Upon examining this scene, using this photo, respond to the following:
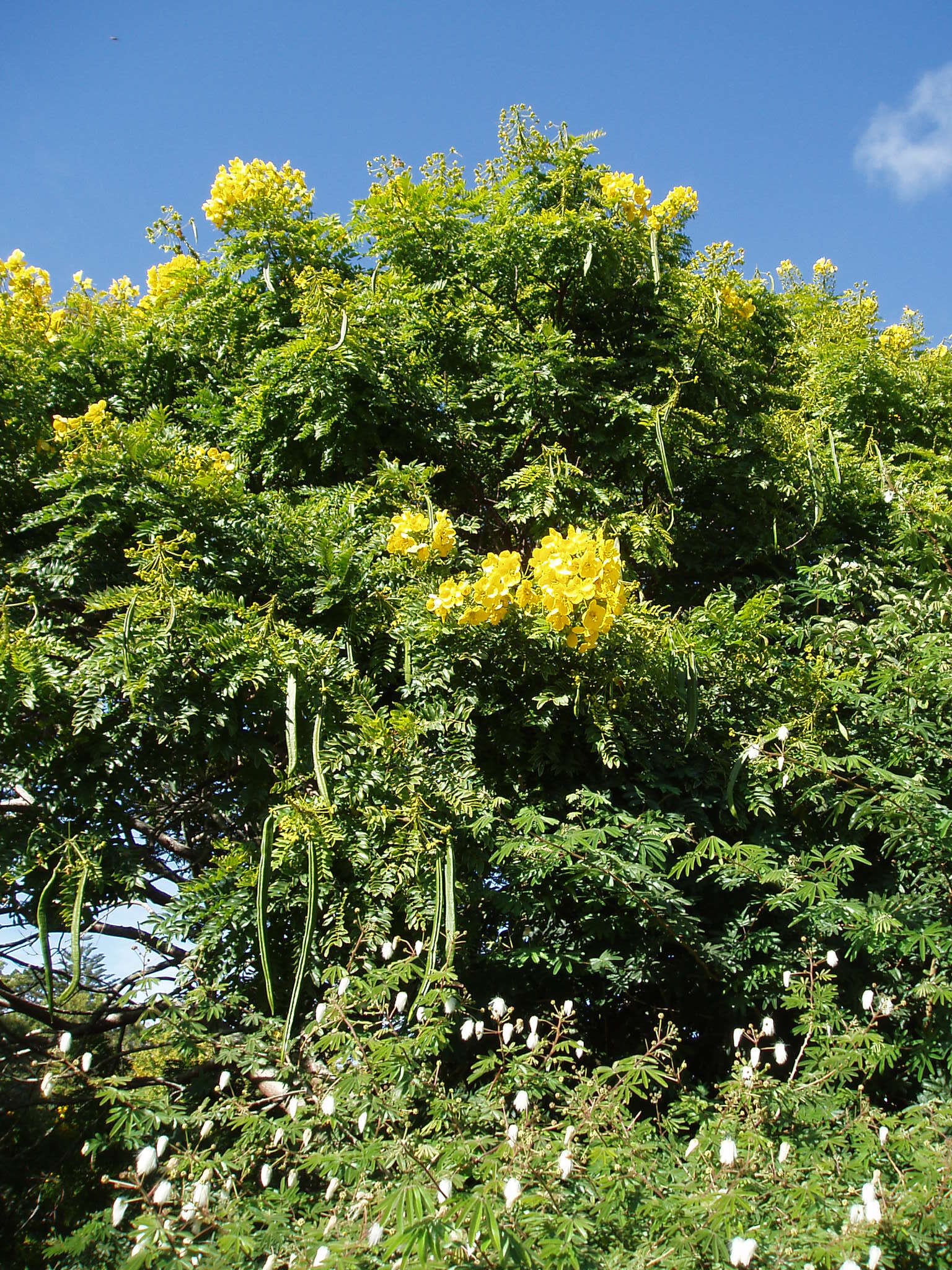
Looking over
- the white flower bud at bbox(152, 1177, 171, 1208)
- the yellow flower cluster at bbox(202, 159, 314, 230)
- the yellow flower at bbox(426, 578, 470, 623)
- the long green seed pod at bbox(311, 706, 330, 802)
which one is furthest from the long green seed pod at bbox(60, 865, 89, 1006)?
the yellow flower cluster at bbox(202, 159, 314, 230)

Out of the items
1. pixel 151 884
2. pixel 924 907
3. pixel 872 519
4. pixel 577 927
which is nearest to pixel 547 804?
A: pixel 577 927

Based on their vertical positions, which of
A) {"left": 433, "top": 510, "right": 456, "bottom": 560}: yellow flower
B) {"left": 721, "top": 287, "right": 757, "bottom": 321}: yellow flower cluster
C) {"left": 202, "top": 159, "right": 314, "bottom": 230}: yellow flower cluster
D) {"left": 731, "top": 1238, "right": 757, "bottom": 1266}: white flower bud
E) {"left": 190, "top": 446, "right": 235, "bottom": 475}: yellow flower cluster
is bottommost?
{"left": 731, "top": 1238, "right": 757, "bottom": 1266}: white flower bud

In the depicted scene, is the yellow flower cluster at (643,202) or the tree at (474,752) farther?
the yellow flower cluster at (643,202)

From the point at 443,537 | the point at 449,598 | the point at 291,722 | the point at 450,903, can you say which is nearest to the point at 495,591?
the point at 449,598

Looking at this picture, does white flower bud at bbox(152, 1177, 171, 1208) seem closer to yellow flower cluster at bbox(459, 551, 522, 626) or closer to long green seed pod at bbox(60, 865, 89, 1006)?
long green seed pod at bbox(60, 865, 89, 1006)

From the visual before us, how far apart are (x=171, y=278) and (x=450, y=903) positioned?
336 centimetres

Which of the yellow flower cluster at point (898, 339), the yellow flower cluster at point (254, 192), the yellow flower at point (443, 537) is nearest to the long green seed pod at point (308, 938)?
the yellow flower at point (443, 537)

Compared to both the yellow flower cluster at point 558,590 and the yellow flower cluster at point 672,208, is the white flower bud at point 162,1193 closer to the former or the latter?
the yellow flower cluster at point 558,590

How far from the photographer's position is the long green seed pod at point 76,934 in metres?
2.08

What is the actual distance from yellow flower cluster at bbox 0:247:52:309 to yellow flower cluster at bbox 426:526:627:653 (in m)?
2.90

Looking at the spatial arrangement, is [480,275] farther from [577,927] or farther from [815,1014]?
[815,1014]

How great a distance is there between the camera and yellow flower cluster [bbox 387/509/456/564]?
9.71ft

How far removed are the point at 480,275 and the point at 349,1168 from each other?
3336 mm

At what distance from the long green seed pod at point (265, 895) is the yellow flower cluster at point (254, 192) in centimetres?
277
